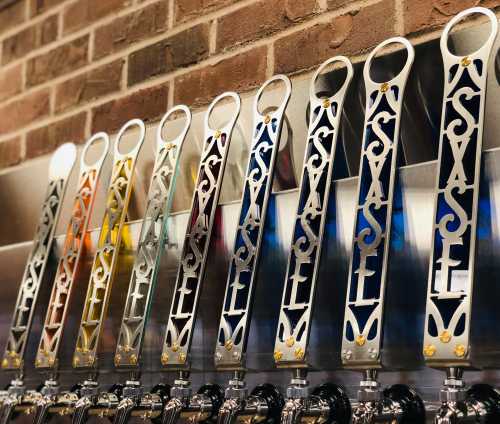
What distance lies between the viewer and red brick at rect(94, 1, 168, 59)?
161cm

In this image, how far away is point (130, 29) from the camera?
5.47ft

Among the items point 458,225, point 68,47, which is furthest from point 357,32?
point 68,47

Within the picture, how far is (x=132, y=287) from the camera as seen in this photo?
50.5 inches

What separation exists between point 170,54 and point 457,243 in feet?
2.60

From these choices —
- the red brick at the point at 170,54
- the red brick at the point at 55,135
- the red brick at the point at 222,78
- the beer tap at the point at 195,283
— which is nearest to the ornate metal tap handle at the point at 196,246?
the beer tap at the point at 195,283

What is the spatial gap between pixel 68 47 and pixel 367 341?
109 cm

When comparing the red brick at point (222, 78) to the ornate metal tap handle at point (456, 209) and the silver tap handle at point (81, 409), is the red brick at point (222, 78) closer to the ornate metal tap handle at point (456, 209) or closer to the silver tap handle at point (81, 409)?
the ornate metal tap handle at point (456, 209)

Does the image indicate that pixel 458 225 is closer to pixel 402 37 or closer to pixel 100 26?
pixel 402 37

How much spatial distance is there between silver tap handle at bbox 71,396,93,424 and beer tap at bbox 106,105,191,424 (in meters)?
0.06

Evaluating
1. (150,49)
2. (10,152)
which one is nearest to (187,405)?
(150,49)

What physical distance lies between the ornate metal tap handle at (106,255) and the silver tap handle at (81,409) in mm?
53

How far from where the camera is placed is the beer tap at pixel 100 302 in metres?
1.25

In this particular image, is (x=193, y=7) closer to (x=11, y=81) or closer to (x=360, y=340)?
(x=11, y=81)

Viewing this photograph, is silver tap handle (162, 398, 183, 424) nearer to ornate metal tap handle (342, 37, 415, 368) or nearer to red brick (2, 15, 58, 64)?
ornate metal tap handle (342, 37, 415, 368)
